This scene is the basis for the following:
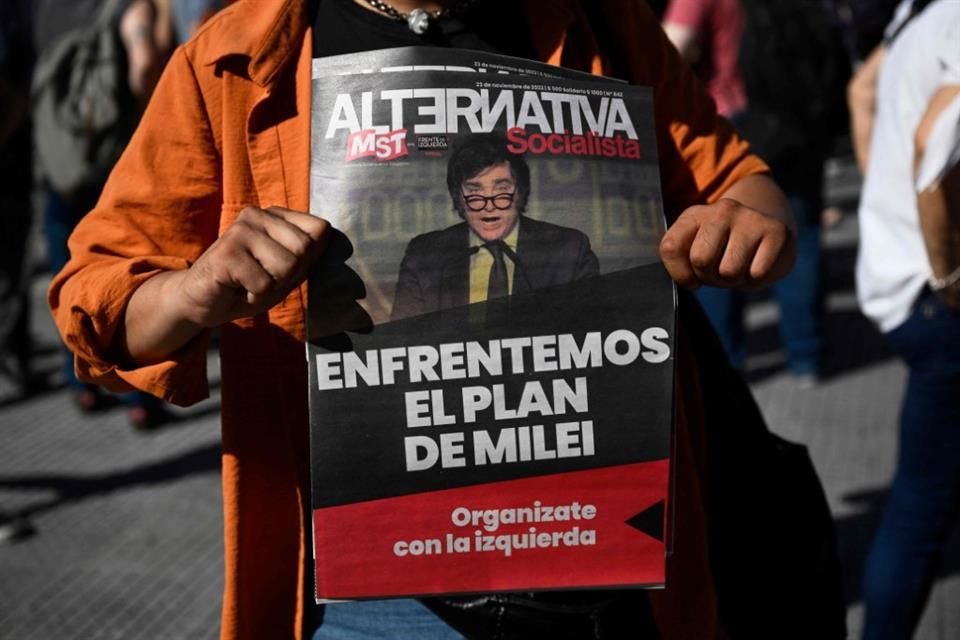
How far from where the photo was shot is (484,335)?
1276 millimetres

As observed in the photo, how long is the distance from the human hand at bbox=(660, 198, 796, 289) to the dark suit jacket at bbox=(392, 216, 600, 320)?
0.10 metres

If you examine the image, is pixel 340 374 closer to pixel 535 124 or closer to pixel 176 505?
pixel 535 124

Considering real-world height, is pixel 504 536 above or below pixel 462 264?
below

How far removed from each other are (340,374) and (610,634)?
53 cm

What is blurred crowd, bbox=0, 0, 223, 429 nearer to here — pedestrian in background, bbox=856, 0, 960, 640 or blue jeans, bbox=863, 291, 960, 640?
pedestrian in background, bbox=856, 0, 960, 640

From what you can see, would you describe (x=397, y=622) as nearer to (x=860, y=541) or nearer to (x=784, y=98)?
(x=860, y=541)

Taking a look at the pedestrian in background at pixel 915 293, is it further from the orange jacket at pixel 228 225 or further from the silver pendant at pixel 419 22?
the silver pendant at pixel 419 22

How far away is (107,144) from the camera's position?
4805mm

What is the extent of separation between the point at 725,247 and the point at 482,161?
29cm

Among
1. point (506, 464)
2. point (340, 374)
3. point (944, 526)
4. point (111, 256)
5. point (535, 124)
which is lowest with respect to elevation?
point (944, 526)

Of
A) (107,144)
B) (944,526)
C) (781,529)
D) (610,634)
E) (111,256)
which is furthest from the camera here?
(107,144)

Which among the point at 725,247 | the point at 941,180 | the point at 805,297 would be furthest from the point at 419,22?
the point at 805,297

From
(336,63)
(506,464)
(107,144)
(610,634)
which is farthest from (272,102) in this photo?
(107,144)

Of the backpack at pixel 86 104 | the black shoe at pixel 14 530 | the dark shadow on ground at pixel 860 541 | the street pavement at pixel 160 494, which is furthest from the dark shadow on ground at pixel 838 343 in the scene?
the black shoe at pixel 14 530
